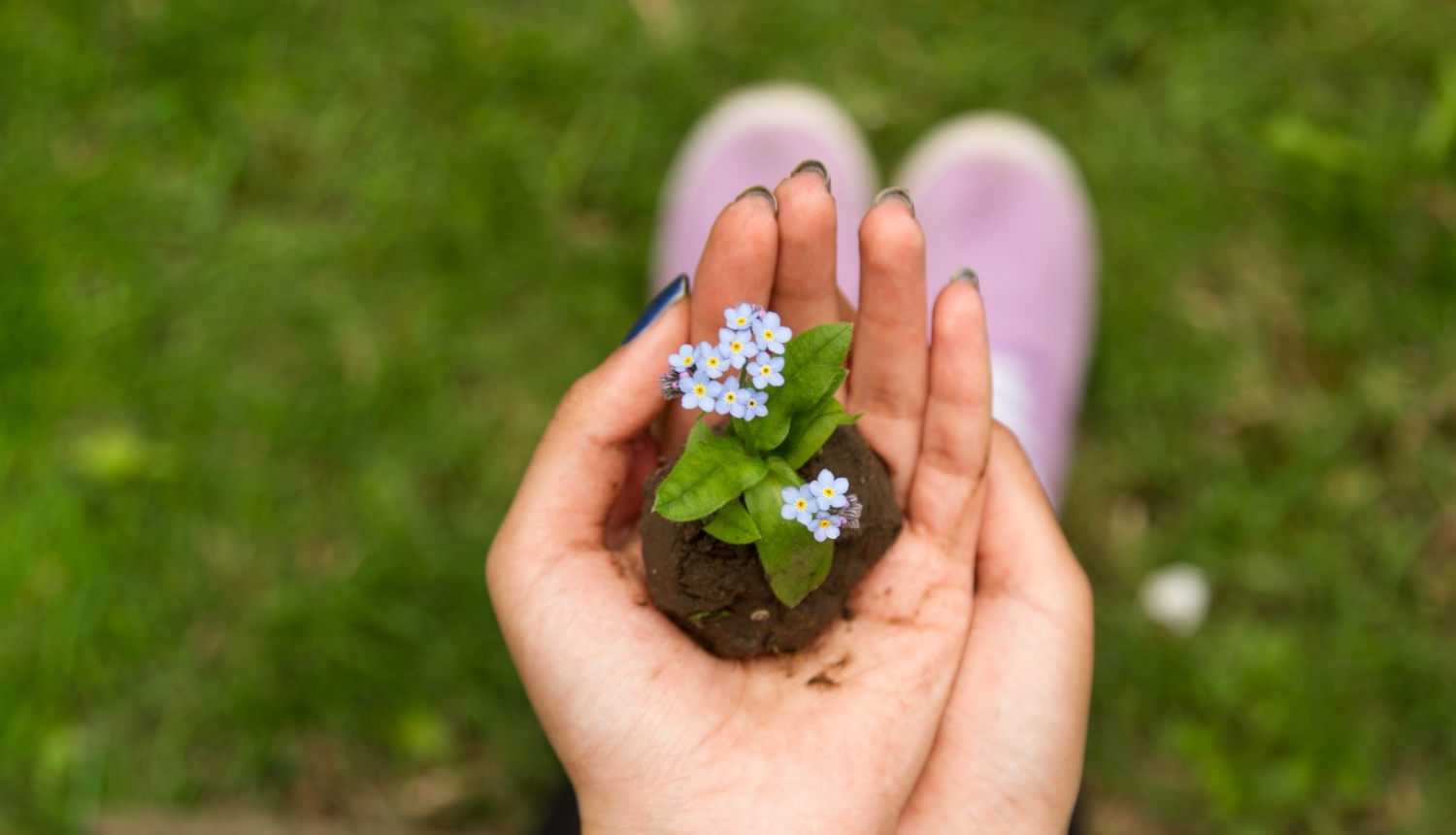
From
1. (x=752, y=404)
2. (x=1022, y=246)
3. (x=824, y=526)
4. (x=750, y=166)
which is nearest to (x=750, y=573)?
(x=824, y=526)

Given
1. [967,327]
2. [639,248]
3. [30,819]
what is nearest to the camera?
[967,327]

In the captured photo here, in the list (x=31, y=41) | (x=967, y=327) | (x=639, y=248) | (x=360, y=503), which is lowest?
(x=360, y=503)

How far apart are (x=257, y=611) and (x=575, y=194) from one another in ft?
5.78

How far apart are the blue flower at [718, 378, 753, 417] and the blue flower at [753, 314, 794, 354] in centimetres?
9

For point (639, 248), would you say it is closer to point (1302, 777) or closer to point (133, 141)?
point (133, 141)

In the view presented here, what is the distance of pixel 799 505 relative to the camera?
189cm

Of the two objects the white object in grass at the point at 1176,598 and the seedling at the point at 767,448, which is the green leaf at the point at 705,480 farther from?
the white object in grass at the point at 1176,598

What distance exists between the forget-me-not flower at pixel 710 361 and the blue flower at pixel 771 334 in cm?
8

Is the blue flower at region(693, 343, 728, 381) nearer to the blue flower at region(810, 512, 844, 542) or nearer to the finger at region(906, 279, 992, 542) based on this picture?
the blue flower at region(810, 512, 844, 542)

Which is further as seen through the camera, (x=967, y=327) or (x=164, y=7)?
(x=164, y=7)

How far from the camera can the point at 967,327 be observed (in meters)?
2.30

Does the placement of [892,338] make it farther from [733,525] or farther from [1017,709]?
[1017,709]

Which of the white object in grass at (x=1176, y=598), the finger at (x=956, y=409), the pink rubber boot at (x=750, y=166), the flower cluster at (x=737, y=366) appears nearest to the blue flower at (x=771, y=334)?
the flower cluster at (x=737, y=366)

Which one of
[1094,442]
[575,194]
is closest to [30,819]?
[575,194]
